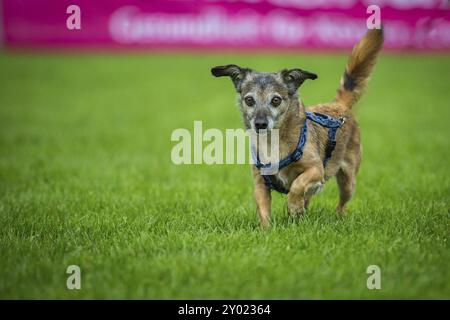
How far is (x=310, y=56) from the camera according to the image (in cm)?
1898

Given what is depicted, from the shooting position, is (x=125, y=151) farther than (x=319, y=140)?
Yes

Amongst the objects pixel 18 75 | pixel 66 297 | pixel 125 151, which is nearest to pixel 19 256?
pixel 66 297

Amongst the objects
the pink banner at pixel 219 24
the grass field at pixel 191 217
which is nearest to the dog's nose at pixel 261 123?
the grass field at pixel 191 217

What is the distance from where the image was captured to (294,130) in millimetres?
4613

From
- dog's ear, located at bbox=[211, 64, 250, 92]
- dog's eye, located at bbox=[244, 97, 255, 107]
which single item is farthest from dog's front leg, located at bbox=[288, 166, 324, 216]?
dog's ear, located at bbox=[211, 64, 250, 92]

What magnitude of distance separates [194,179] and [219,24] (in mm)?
13680

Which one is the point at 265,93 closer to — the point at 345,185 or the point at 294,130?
the point at 294,130

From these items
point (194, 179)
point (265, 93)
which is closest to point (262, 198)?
point (265, 93)

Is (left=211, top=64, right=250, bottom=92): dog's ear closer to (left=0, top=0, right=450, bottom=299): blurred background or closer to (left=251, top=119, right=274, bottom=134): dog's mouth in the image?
(left=251, top=119, right=274, bottom=134): dog's mouth

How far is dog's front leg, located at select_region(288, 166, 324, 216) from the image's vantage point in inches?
175

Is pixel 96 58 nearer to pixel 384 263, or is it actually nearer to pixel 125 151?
pixel 125 151

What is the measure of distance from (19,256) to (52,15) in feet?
54.3

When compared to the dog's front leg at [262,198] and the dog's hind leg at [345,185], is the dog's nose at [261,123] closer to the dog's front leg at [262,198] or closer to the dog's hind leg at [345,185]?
the dog's front leg at [262,198]

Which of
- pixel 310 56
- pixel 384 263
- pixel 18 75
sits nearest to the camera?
pixel 384 263
